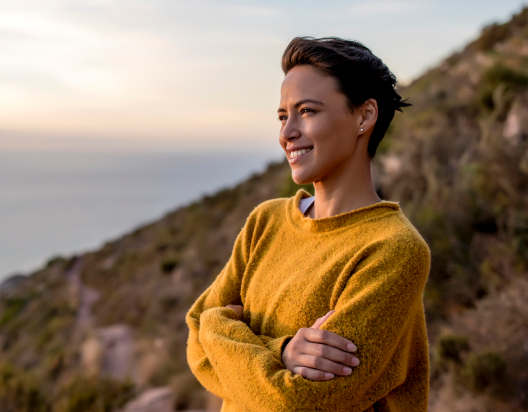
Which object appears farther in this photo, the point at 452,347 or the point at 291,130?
the point at 452,347

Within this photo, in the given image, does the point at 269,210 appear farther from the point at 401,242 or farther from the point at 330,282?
the point at 401,242

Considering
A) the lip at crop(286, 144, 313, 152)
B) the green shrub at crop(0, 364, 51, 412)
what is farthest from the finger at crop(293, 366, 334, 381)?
the green shrub at crop(0, 364, 51, 412)

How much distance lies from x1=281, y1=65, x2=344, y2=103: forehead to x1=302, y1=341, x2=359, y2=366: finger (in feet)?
2.59

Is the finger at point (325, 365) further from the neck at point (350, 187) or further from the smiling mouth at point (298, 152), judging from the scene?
the smiling mouth at point (298, 152)

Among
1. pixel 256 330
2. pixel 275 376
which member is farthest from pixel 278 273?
pixel 275 376

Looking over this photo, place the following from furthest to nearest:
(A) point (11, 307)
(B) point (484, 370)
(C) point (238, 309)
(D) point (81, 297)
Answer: (A) point (11, 307), (D) point (81, 297), (B) point (484, 370), (C) point (238, 309)

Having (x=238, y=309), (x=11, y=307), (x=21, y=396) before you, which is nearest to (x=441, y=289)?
(x=238, y=309)

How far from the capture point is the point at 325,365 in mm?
1306

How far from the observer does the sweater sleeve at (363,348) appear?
1.31 m

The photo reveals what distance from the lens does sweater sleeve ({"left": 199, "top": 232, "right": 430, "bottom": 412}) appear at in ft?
4.29

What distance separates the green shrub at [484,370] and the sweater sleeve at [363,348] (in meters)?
2.85

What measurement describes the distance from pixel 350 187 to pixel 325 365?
0.63 m

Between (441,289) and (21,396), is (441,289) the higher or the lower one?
the lower one

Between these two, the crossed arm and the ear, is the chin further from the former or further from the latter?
the crossed arm
